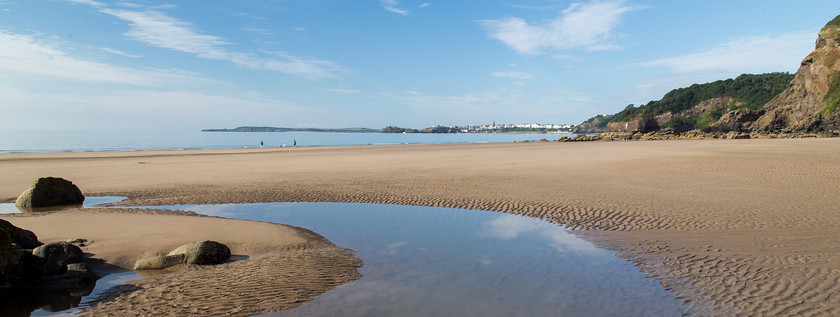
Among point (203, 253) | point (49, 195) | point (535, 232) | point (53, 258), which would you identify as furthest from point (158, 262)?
point (49, 195)

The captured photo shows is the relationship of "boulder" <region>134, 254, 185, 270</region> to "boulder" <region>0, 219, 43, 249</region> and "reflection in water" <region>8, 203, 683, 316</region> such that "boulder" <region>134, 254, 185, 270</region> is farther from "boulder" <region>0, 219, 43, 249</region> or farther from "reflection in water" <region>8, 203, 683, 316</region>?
"boulder" <region>0, 219, 43, 249</region>

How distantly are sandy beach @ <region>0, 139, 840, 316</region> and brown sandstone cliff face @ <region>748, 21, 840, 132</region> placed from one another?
64001 mm

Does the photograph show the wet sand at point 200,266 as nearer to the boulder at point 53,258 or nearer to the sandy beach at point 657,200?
the sandy beach at point 657,200

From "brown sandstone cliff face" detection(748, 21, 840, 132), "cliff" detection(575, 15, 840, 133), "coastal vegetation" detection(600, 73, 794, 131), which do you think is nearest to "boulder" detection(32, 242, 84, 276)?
"cliff" detection(575, 15, 840, 133)

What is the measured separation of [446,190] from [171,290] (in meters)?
10.9

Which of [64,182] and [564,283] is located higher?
[64,182]

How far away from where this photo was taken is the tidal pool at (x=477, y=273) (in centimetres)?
552

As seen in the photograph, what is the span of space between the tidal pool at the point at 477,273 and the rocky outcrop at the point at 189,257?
7.89ft

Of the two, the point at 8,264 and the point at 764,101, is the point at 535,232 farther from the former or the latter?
the point at 764,101

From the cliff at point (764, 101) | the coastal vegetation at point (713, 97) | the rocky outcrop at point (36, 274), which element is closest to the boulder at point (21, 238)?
the rocky outcrop at point (36, 274)

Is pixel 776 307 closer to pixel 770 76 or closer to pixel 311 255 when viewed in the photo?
pixel 311 255

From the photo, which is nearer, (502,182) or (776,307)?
(776,307)

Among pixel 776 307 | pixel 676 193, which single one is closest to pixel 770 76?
pixel 676 193

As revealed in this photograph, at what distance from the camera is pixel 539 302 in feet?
18.7
